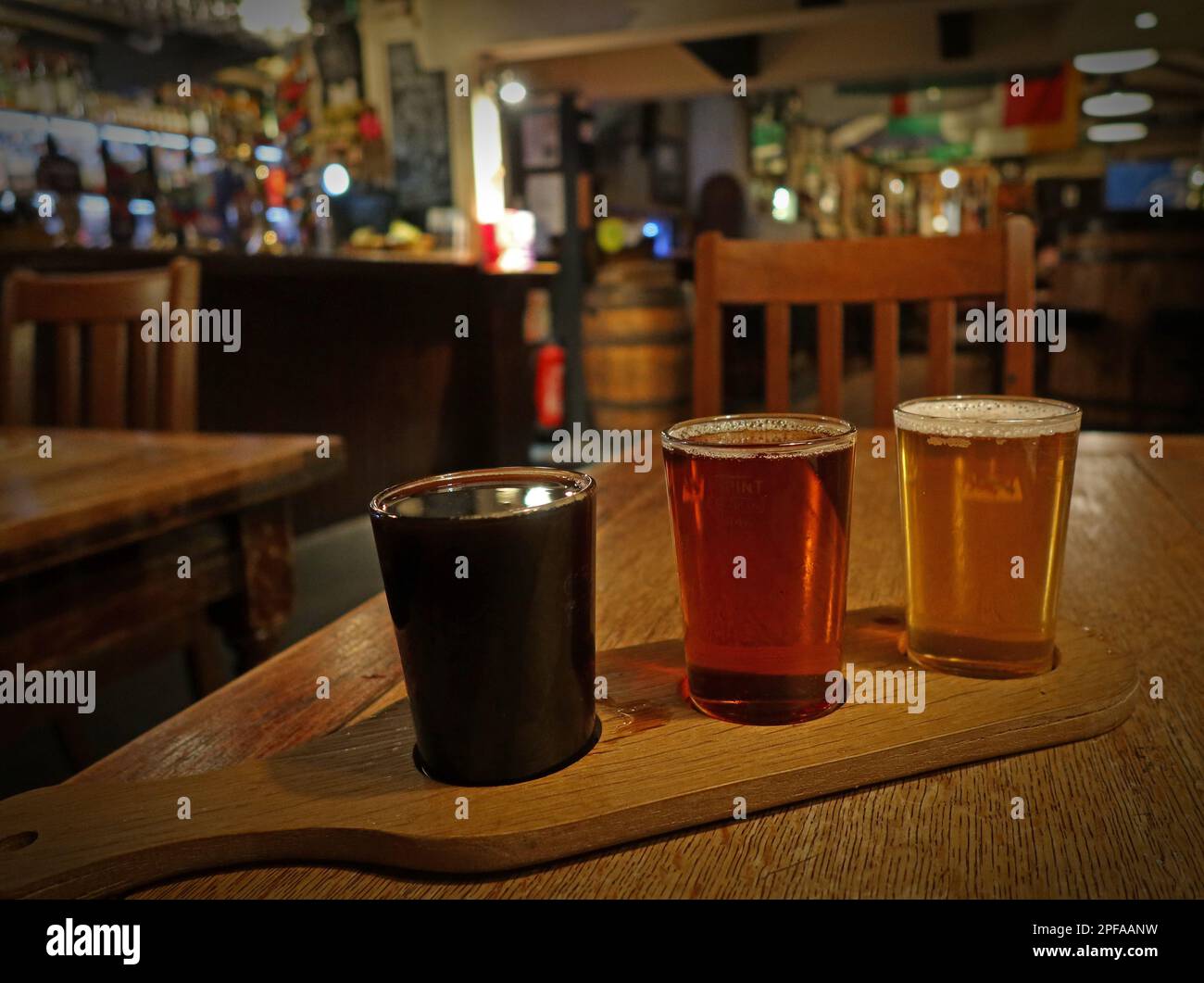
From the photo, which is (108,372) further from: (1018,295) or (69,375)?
(1018,295)

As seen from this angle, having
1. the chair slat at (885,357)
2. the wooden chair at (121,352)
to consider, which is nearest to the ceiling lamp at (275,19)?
the wooden chair at (121,352)

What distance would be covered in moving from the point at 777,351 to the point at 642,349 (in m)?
3.30

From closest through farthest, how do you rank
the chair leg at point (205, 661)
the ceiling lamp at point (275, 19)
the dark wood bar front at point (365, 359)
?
the chair leg at point (205, 661) → the dark wood bar front at point (365, 359) → the ceiling lamp at point (275, 19)

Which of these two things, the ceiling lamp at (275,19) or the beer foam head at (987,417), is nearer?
the beer foam head at (987,417)

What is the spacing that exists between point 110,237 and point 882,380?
4.01 meters

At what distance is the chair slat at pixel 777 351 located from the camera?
5.47ft

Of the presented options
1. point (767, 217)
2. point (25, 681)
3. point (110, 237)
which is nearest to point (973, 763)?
point (25, 681)

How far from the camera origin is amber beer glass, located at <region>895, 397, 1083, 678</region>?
57 cm

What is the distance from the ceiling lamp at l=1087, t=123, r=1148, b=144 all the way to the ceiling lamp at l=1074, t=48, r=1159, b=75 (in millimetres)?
6655

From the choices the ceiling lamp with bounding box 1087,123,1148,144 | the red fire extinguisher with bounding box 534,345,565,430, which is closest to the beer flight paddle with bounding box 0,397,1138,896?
the red fire extinguisher with bounding box 534,345,565,430

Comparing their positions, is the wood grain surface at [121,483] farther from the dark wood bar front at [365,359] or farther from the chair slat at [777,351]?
the dark wood bar front at [365,359]

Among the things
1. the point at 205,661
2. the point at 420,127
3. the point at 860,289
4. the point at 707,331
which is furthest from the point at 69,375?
the point at 420,127

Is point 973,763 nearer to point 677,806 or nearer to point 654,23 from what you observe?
point 677,806

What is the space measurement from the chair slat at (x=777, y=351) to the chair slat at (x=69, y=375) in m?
1.42
